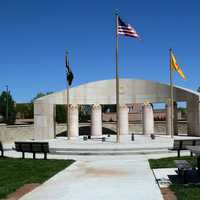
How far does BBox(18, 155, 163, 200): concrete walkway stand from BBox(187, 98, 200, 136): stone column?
19.4 meters

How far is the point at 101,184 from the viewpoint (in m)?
12.2

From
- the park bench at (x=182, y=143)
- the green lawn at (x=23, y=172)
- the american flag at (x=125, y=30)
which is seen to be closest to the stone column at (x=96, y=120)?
the american flag at (x=125, y=30)

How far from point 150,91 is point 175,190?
28.2m

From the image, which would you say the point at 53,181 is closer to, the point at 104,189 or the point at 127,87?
the point at 104,189

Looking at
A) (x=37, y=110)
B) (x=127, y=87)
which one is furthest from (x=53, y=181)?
(x=127, y=87)

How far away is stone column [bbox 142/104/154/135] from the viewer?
38.1 metres

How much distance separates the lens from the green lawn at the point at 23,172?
40.2ft

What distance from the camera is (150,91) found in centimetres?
3866

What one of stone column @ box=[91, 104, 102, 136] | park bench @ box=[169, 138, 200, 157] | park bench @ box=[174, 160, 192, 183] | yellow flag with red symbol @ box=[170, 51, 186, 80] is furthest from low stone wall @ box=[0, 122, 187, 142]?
park bench @ box=[174, 160, 192, 183]

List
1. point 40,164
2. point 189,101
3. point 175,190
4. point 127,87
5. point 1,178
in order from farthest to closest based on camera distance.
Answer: point 127,87 < point 189,101 < point 40,164 < point 1,178 < point 175,190

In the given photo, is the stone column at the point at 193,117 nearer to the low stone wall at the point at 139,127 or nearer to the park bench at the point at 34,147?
the low stone wall at the point at 139,127

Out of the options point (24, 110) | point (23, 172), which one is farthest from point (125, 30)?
point (24, 110)

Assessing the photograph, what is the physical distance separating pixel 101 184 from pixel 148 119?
26575mm

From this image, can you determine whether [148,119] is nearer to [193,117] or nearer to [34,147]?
[193,117]
